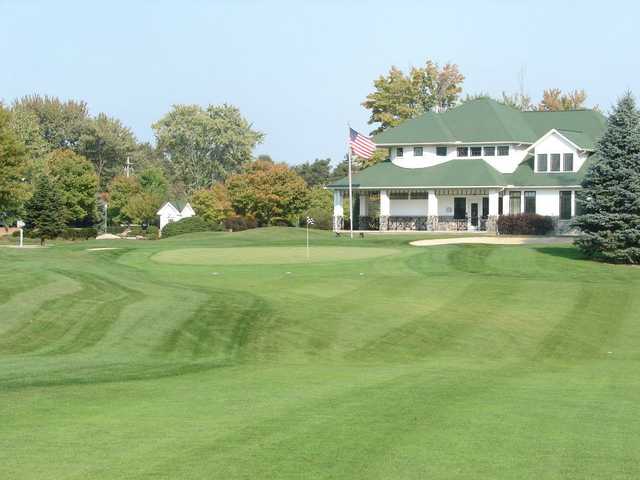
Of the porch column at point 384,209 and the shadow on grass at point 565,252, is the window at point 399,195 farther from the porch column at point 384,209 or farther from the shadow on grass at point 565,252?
the shadow on grass at point 565,252

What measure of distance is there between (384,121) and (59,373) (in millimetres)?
74065

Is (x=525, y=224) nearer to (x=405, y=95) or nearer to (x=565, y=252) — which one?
(x=565, y=252)

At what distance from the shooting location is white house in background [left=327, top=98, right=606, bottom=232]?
60.5 meters

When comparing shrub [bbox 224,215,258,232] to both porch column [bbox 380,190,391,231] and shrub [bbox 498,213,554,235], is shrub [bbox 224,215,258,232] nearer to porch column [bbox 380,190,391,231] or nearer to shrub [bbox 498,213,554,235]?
porch column [bbox 380,190,391,231]

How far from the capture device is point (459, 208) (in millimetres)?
63906

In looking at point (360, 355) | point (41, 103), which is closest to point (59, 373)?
point (360, 355)

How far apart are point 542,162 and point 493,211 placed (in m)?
4.77

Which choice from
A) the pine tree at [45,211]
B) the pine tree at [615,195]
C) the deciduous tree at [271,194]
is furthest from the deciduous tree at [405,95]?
the pine tree at [615,195]

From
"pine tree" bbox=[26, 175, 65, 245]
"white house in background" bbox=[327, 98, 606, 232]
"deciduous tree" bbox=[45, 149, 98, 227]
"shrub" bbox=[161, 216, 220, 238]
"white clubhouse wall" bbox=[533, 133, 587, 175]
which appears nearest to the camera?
"white house in background" bbox=[327, 98, 606, 232]

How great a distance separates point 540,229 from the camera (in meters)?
58.2

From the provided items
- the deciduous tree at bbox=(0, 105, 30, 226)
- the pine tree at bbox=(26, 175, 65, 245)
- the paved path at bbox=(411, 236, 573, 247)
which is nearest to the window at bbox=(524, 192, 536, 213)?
the paved path at bbox=(411, 236, 573, 247)

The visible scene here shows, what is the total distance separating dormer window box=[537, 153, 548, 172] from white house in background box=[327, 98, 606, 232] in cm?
5

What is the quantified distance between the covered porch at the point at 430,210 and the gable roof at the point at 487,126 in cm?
388

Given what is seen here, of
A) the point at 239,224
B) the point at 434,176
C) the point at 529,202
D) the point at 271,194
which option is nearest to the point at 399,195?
the point at 434,176
